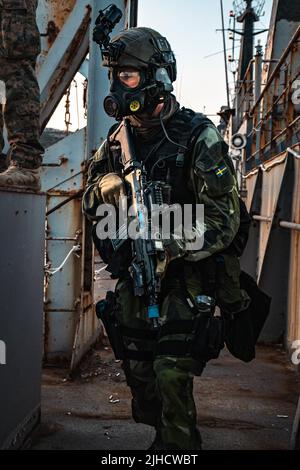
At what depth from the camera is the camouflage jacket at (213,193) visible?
2656 millimetres

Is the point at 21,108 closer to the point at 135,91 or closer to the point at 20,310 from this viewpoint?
the point at 135,91

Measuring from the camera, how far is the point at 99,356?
201 inches

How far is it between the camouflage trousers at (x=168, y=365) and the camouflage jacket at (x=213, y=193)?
6.6 inches

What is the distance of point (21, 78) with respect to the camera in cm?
360

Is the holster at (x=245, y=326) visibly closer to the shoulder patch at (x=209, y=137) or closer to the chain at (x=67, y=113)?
the shoulder patch at (x=209, y=137)

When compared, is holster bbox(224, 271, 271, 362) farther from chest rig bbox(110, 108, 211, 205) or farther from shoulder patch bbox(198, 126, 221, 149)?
shoulder patch bbox(198, 126, 221, 149)

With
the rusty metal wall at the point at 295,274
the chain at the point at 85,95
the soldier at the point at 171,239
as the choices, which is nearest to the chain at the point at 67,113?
the chain at the point at 85,95

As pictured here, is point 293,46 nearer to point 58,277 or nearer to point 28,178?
point 58,277

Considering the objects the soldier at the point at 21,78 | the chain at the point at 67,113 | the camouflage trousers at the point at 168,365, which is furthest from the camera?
the chain at the point at 67,113

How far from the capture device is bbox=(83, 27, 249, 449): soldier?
8.60 ft

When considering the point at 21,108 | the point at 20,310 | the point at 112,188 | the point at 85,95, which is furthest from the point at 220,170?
the point at 85,95

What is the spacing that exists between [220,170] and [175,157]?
0.25 meters

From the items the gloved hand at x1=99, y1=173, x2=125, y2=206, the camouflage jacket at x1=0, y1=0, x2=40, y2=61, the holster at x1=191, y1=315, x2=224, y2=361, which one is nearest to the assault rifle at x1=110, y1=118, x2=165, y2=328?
the gloved hand at x1=99, y1=173, x2=125, y2=206
